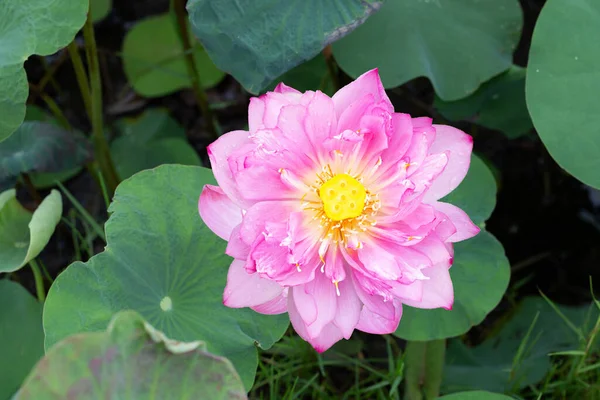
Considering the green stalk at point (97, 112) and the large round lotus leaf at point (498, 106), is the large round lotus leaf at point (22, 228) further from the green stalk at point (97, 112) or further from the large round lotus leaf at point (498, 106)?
the large round lotus leaf at point (498, 106)

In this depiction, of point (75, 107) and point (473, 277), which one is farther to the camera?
point (75, 107)

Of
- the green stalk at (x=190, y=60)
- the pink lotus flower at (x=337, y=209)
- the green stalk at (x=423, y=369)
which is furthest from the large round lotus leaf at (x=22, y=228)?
the green stalk at (x=423, y=369)

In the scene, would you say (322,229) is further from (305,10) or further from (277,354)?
(277,354)

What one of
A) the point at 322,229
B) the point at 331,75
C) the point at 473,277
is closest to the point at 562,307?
the point at 473,277

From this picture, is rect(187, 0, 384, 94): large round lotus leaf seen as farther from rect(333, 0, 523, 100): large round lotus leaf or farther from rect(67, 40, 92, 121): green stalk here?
rect(67, 40, 92, 121): green stalk

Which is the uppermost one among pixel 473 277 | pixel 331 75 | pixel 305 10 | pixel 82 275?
pixel 305 10

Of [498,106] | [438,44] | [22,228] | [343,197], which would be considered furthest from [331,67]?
[22,228]

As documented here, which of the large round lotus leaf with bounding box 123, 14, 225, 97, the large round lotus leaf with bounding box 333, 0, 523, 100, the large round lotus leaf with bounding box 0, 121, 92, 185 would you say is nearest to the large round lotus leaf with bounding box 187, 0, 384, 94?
the large round lotus leaf with bounding box 333, 0, 523, 100
